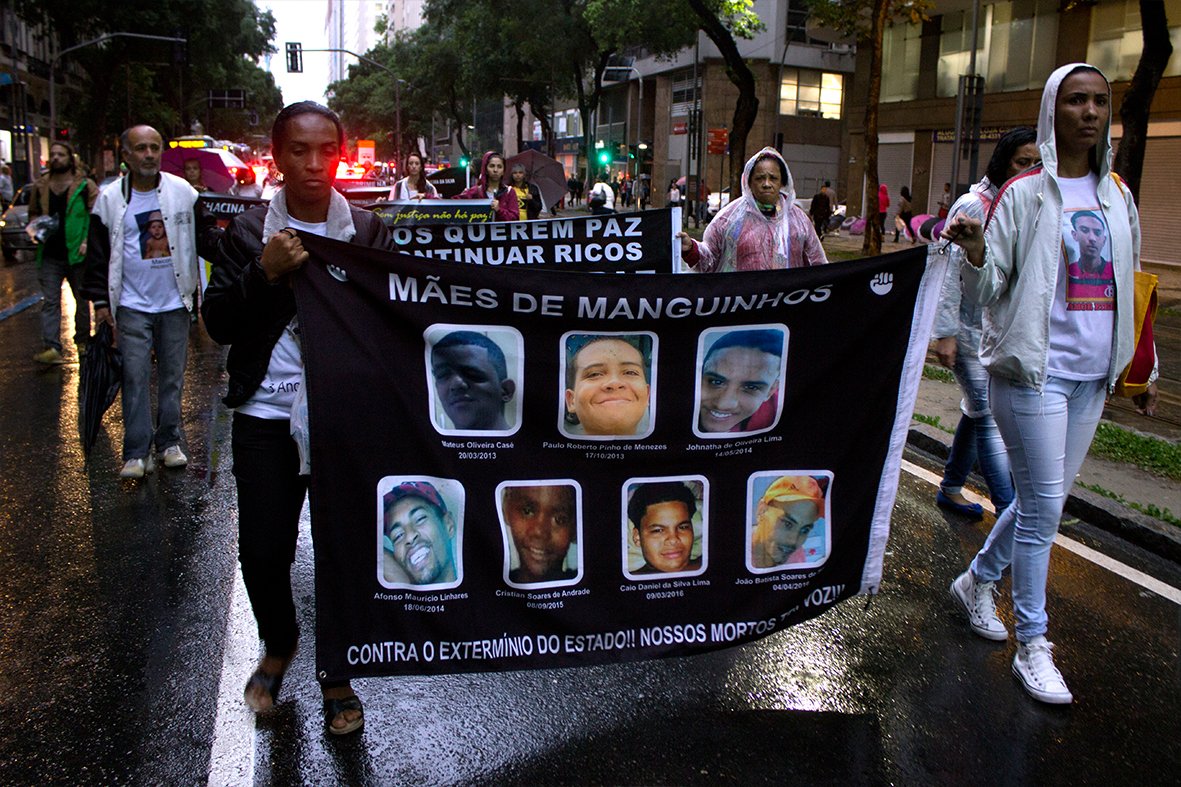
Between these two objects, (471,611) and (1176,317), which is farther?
(1176,317)

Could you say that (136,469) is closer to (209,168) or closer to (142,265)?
(142,265)

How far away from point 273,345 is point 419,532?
2.37 ft

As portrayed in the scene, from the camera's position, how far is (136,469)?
5.98m

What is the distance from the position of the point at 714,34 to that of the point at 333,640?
23498 mm

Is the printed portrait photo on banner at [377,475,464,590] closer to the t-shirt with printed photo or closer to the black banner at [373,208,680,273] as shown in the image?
the black banner at [373,208,680,273]

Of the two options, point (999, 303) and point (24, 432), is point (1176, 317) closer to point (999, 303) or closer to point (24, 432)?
point (999, 303)

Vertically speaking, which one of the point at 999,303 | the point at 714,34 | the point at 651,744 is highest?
the point at 714,34

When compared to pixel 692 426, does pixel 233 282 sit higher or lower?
higher

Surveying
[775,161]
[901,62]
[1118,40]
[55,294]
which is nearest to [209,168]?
[55,294]

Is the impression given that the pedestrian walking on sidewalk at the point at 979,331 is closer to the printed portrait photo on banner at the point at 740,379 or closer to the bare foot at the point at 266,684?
the printed portrait photo on banner at the point at 740,379

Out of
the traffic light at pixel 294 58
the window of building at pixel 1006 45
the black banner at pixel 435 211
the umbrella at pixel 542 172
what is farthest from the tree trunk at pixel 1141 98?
the traffic light at pixel 294 58

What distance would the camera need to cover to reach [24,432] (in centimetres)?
707

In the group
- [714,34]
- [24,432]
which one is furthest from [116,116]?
[24,432]

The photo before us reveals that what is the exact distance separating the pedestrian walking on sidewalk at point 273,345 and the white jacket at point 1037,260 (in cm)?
217
